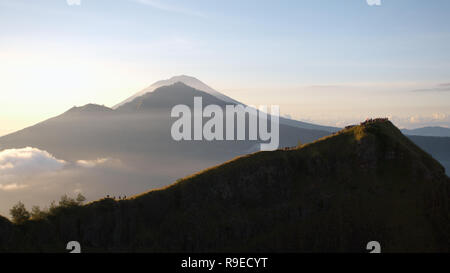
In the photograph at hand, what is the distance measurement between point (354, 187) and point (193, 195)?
47615 millimetres

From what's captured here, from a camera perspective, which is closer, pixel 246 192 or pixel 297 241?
pixel 297 241

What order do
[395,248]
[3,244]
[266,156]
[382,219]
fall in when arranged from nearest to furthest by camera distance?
[3,244], [395,248], [382,219], [266,156]

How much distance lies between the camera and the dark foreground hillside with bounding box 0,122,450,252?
286ft

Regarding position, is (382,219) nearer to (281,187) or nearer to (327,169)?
→ (327,169)

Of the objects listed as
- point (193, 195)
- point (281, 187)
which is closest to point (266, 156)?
point (281, 187)

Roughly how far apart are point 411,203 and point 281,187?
1398 inches

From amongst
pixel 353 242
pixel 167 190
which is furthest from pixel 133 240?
pixel 353 242

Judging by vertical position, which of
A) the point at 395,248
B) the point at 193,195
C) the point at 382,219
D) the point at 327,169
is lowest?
the point at 395,248

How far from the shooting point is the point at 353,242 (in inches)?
3529

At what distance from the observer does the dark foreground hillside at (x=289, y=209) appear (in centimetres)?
8731

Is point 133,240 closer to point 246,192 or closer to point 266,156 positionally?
point 246,192

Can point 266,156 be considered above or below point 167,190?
above

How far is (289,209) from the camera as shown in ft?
320

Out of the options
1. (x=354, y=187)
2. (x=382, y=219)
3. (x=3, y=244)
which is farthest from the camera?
(x=354, y=187)
